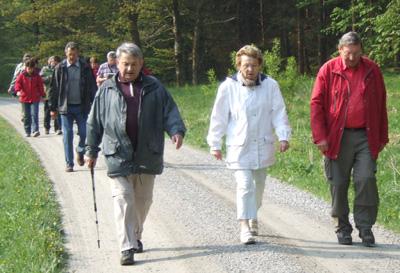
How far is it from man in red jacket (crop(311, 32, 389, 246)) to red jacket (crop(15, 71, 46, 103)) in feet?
36.6

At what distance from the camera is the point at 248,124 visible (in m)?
6.64

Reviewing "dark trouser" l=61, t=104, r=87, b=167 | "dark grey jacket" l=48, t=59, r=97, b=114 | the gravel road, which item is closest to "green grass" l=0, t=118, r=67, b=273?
the gravel road

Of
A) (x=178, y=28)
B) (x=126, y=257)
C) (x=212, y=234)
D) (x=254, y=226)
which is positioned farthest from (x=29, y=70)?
(x=178, y=28)

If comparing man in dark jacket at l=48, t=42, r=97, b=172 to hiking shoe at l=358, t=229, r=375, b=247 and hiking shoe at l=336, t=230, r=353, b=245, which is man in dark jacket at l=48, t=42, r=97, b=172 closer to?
hiking shoe at l=336, t=230, r=353, b=245

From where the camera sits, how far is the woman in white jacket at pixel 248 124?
664 cm

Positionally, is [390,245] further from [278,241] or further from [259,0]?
[259,0]

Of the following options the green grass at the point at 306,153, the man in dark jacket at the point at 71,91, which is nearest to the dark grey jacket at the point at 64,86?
the man in dark jacket at the point at 71,91

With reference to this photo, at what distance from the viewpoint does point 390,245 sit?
665 cm

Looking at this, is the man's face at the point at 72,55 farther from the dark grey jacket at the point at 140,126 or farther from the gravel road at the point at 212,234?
the dark grey jacket at the point at 140,126

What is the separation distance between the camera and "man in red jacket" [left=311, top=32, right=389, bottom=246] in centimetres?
640

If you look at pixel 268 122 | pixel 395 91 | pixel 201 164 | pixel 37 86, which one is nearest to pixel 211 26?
pixel 395 91

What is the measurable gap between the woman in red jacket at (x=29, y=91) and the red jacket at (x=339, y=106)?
11007 millimetres

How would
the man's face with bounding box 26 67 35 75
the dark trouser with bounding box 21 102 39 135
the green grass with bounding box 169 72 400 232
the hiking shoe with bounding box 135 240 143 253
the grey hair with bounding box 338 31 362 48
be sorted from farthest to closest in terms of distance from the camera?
1. the dark trouser with bounding box 21 102 39 135
2. the man's face with bounding box 26 67 35 75
3. the green grass with bounding box 169 72 400 232
4. the hiking shoe with bounding box 135 240 143 253
5. the grey hair with bounding box 338 31 362 48

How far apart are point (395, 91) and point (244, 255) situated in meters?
15.6
